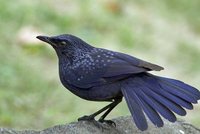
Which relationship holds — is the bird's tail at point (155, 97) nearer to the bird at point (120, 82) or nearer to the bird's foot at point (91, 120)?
the bird at point (120, 82)

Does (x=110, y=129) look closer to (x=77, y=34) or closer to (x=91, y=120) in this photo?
(x=91, y=120)

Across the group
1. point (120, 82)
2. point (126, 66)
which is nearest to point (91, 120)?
point (120, 82)

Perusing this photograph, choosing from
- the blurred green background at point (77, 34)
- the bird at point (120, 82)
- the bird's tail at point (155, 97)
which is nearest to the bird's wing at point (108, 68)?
the bird at point (120, 82)

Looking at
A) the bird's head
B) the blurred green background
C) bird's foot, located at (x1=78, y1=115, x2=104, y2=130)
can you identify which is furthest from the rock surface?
the blurred green background

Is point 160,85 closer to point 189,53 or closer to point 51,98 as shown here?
point 51,98

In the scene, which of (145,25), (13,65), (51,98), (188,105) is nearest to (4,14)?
(13,65)

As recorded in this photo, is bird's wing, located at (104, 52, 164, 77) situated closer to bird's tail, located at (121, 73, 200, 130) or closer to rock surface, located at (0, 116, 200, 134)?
bird's tail, located at (121, 73, 200, 130)
